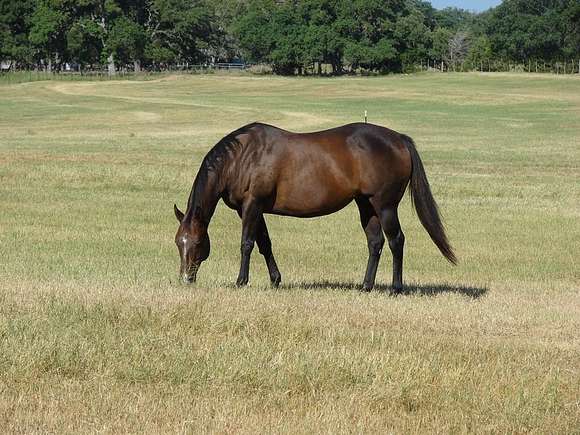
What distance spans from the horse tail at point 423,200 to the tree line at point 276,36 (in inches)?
4704

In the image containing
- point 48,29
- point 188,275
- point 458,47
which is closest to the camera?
point 188,275

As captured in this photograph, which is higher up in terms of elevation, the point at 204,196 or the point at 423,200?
the point at 204,196

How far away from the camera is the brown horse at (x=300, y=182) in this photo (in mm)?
11531

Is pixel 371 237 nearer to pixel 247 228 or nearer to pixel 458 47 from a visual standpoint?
pixel 247 228

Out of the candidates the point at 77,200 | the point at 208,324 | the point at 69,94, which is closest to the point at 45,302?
the point at 208,324

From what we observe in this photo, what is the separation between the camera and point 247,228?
1174 centimetres

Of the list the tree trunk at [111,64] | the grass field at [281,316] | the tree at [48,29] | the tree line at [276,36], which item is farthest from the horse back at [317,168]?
the tree at [48,29]

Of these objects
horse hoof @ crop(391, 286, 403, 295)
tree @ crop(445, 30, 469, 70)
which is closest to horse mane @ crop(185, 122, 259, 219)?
horse hoof @ crop(391, 286, 403, 295)

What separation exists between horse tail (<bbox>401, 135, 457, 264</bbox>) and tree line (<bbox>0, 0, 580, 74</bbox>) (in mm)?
119494

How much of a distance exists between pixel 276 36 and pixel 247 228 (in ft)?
416

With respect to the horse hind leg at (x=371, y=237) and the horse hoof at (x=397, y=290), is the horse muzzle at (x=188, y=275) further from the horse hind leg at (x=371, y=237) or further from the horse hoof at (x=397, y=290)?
the horse hoof at (x=397, y=290)

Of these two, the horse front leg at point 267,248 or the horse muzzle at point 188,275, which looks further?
the horse front leg at point 267,248

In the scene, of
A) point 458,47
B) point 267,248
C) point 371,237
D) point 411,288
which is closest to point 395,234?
point 371,237

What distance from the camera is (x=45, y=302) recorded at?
962 cm
